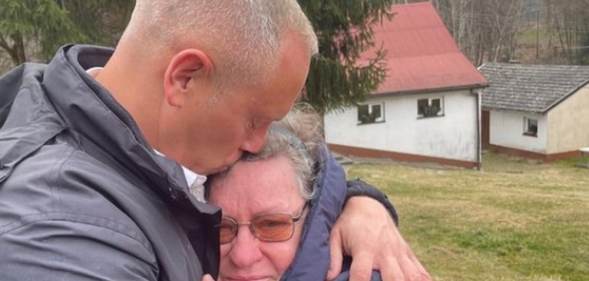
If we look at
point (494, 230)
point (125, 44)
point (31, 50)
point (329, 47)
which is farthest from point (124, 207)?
point (329, 47)

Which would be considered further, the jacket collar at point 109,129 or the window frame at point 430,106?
the window frame at point 430,106

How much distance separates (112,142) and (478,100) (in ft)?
100

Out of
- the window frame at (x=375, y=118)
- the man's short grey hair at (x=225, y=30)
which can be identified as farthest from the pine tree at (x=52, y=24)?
the window frame at (x=375, y=118)

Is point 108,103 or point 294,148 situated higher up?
point 108,103

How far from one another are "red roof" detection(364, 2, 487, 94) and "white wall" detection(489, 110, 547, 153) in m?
3.80

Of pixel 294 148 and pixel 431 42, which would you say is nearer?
pixel 294 148

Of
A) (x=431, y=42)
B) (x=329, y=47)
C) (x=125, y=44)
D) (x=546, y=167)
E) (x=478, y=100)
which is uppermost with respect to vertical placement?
(x=125, y=44)

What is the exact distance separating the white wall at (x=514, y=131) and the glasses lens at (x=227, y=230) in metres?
31.8

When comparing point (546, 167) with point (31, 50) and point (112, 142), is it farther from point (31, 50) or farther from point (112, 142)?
point (112, 142)

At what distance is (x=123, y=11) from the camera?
37.9ft

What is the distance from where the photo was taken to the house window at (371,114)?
99.2 feet

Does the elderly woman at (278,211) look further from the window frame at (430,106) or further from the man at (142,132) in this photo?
the window frame at (430,106)

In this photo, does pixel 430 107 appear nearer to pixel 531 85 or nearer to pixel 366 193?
pixel 531 85

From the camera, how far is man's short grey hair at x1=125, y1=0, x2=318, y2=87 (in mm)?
1445
